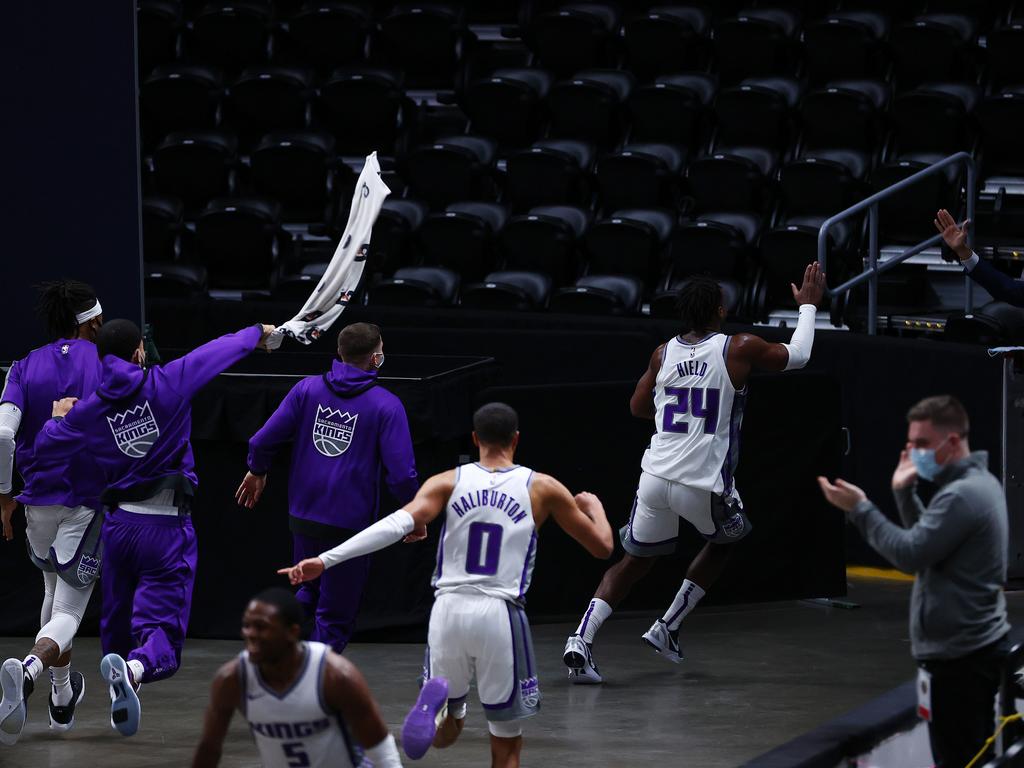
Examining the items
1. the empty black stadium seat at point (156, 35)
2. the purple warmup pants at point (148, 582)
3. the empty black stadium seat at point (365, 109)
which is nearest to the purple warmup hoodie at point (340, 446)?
the purple warmup pants at point (148, 582)

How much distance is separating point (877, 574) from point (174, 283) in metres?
6.03

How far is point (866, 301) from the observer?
12367 millimetres

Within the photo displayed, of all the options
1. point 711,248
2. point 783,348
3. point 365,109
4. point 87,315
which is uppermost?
point 365,109

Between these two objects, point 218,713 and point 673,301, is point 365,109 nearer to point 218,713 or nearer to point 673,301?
point 673,301

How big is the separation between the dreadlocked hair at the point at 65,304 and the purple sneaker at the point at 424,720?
3.04m

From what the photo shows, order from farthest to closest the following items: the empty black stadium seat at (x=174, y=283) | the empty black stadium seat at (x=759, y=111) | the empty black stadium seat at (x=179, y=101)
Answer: the empty black stadium seat at (x=179, y=101) → the empty black stadium seat at (x=759, y=111) → the empty black stadium seat at (x=174, y=283)

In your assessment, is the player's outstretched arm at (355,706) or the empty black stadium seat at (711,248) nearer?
the player's outstretched arm at (355,706)

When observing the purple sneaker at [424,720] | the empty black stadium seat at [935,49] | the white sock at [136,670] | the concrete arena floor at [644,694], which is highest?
the empty black stadium seat at [935,49]

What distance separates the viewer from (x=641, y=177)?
1360 centimetres

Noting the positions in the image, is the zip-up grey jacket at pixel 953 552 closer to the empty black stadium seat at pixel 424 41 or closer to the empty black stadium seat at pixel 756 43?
the empty black stadium seat at pixel 756 43

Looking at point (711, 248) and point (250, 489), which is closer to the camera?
point (250, 489)

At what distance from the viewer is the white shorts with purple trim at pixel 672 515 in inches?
332

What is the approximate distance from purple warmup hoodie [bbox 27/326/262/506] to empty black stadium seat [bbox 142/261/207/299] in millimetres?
6099

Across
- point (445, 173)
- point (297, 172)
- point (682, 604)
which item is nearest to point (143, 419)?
point (682, 604)
